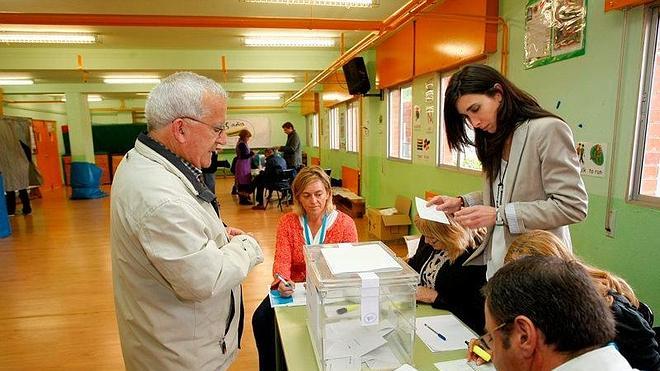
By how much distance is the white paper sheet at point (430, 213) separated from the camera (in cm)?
163

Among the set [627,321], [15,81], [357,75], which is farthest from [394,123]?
[15,81]

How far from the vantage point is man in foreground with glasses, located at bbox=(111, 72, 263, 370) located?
1.04 m

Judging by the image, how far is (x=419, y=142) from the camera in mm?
4680

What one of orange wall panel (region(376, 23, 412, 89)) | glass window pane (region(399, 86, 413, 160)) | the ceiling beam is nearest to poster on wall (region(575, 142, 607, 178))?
the ceiling beam

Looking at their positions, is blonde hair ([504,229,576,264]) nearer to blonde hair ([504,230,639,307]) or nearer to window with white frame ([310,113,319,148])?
blonde hair ([504,230,639,307])

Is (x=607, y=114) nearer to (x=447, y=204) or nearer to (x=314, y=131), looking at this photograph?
(x=447, y=204)

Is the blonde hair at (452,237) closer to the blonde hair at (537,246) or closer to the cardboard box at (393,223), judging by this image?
the blonde hair at (537,246)

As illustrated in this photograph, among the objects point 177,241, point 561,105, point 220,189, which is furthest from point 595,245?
point 220,189

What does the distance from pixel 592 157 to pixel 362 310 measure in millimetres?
1996

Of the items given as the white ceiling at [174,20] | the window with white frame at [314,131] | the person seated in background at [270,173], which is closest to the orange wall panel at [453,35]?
the white ceiling at [174,20]

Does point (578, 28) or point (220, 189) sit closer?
point (578, 28)

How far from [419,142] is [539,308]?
13.5 feet

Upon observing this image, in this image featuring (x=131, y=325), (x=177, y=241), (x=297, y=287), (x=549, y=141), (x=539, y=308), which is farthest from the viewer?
(x=297, y=287)

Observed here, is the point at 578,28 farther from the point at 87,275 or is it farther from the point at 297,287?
the point at 87,275
